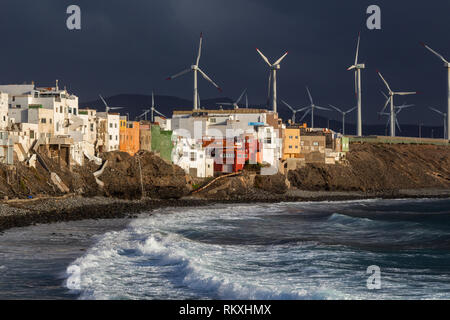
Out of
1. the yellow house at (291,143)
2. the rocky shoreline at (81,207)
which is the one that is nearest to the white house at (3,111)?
the rocky shoreline at (81,207)

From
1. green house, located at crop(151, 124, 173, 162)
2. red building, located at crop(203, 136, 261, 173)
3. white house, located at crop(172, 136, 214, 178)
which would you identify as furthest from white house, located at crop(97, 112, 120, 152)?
red building, located at crop(203, 136, 261, 173)

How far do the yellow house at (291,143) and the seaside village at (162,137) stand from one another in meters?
0.22

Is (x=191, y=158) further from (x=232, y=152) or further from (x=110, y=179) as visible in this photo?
(x=110, y=179)

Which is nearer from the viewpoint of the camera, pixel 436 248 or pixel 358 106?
pixel 436 248

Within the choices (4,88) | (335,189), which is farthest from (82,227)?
(335,189)

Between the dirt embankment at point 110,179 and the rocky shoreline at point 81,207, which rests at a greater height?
the dirt embankment at point 110,179

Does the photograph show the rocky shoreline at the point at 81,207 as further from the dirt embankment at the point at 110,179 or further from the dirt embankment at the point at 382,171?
the dirt embankment at the point at 382,171

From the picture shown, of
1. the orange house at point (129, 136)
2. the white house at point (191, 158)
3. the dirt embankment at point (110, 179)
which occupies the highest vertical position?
the orange house at point (129, 136)

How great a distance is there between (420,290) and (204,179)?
79.5 meters

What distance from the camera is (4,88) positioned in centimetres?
9625

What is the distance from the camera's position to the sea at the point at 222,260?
91.6 ft

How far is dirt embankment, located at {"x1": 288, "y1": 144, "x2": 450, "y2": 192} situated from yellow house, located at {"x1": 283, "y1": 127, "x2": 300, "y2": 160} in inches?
205

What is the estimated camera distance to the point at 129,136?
105 m
